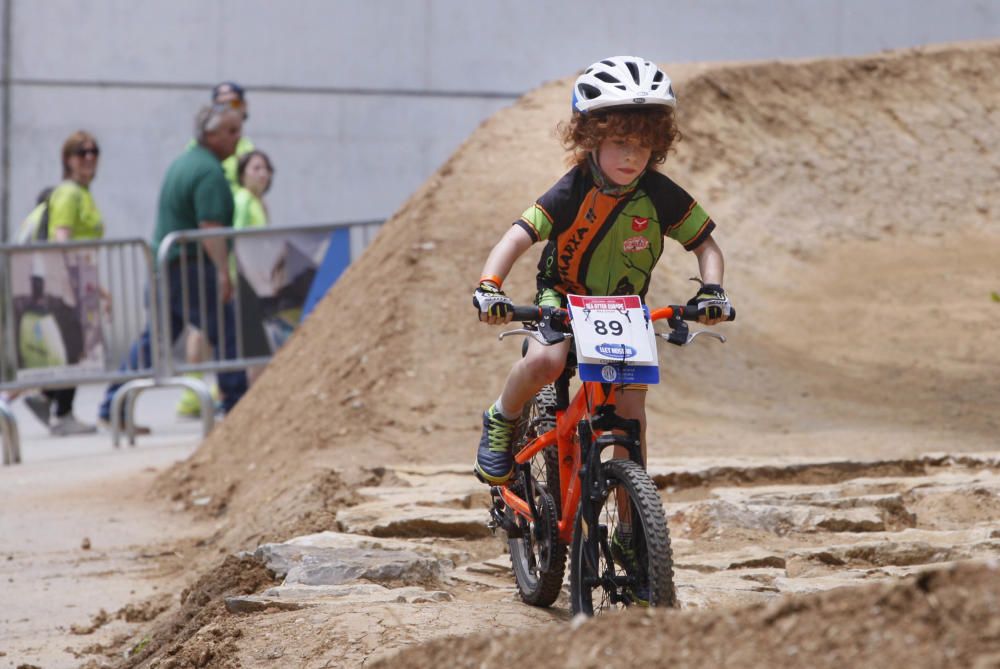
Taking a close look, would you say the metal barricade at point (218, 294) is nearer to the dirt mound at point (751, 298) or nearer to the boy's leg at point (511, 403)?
→ the dirt mound at point (751, 298)

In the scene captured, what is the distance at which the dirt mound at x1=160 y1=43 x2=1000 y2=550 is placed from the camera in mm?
8406

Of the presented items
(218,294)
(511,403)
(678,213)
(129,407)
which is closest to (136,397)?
(129,407)

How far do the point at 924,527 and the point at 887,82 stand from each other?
33.4ft

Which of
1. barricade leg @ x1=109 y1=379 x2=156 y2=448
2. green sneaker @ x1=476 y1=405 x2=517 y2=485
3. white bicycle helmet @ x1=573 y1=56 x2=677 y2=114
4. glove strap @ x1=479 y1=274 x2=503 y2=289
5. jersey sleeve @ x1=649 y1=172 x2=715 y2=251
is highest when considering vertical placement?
white bicycle helmet @ x1=573 y1=56 x2=677 y2=114

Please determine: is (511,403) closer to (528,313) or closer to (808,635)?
(528,313)

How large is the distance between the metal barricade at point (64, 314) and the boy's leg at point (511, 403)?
21.8 feet

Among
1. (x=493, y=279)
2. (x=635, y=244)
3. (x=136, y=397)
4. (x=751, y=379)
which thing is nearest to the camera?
(x=493, y=279)

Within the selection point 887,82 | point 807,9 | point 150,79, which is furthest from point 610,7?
point 150,79

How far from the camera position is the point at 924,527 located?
6.13 m

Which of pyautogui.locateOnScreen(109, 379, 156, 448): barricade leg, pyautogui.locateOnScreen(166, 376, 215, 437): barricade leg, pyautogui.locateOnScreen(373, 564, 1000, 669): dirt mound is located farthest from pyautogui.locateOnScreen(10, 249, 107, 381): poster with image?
pyautogui.locateOnScreen(373, 564, 1000, 669): dirt mound

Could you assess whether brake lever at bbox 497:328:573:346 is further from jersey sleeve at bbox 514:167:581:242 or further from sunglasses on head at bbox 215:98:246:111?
sunglasses on head at bbox 215:98:246:111

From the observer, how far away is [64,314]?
1112 centimetres

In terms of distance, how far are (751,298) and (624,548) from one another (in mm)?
7908

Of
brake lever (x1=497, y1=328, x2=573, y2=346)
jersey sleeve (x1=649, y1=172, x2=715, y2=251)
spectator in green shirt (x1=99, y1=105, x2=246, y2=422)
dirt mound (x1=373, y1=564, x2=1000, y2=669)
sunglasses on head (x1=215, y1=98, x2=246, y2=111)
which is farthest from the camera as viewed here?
sunglasses on head (x1=215, y1=98, x2=246, y2=111)
